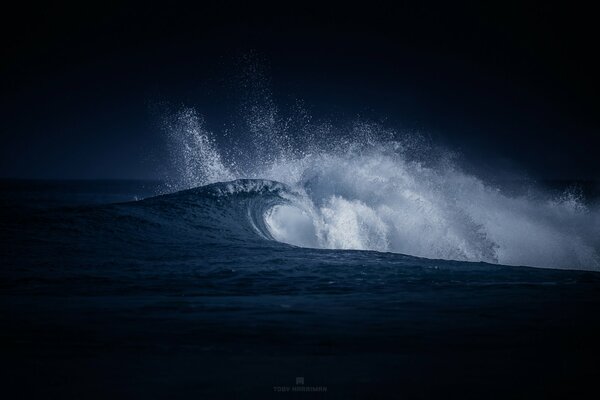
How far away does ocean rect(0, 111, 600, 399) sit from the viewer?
397 cm

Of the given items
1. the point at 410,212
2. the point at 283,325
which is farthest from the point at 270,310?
the point at 410,212

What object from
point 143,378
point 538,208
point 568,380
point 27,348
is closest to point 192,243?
point 27,348

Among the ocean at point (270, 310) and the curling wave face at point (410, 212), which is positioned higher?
the curling wave face at point (410, 212)

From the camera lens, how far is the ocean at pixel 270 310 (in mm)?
3975

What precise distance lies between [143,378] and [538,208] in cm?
1873

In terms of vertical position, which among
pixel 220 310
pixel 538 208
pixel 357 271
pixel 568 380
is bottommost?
pixel 568 380

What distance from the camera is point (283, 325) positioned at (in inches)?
219

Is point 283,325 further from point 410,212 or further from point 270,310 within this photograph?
point 410,212

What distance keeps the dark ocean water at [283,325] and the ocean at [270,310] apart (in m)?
0.02

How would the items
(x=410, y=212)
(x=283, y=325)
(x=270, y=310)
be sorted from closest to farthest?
(x=283, y=325) → (x=270, y=310) → (x=410, y=212)

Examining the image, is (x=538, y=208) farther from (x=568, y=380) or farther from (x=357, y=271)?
(x=568, y=380)

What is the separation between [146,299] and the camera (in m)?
6.83

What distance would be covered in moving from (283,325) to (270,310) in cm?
72

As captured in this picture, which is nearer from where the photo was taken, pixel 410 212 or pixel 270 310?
pixel 270 310
